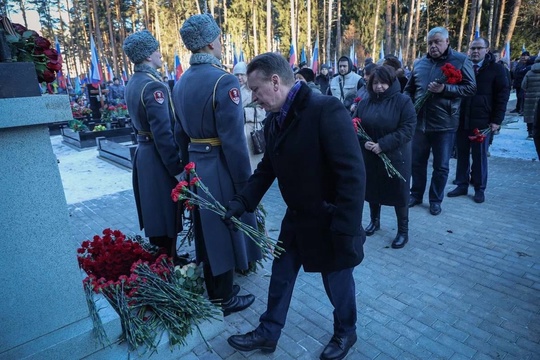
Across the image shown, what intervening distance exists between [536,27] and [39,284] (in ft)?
108

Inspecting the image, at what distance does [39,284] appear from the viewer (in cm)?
197

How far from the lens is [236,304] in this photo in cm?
300

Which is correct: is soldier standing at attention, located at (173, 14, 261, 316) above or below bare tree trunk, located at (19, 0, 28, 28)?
below

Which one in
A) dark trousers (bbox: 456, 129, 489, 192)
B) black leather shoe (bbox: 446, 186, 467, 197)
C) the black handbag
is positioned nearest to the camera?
dark trousers (bbox: 456, 129, 489, 192)

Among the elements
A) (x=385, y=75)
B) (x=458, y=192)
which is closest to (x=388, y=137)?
(x=385, y=75)

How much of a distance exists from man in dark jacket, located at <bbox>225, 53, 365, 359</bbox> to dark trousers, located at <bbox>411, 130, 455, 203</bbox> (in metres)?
3.03

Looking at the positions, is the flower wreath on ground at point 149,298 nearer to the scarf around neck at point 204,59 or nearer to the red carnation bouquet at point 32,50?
the red carnation bouquet at point 32,50

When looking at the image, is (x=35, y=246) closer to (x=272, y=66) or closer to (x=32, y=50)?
(x=32, y=50)

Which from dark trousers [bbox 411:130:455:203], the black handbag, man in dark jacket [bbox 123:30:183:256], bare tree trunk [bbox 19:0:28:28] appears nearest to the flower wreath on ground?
man in dark jacket [bbox 123:30:183:256]

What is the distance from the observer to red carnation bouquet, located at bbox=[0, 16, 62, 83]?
186 centimetres

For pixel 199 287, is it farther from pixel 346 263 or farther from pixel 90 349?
pixel 346 263

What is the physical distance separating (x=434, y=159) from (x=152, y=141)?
12.1ft

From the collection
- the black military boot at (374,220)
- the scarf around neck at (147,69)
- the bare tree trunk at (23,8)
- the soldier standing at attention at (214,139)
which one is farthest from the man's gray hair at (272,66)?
the bare tree trunk at (23,8)

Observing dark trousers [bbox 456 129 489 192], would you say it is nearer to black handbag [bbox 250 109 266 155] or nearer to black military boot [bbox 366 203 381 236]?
black military boot [bbox 366 203 381 236]
